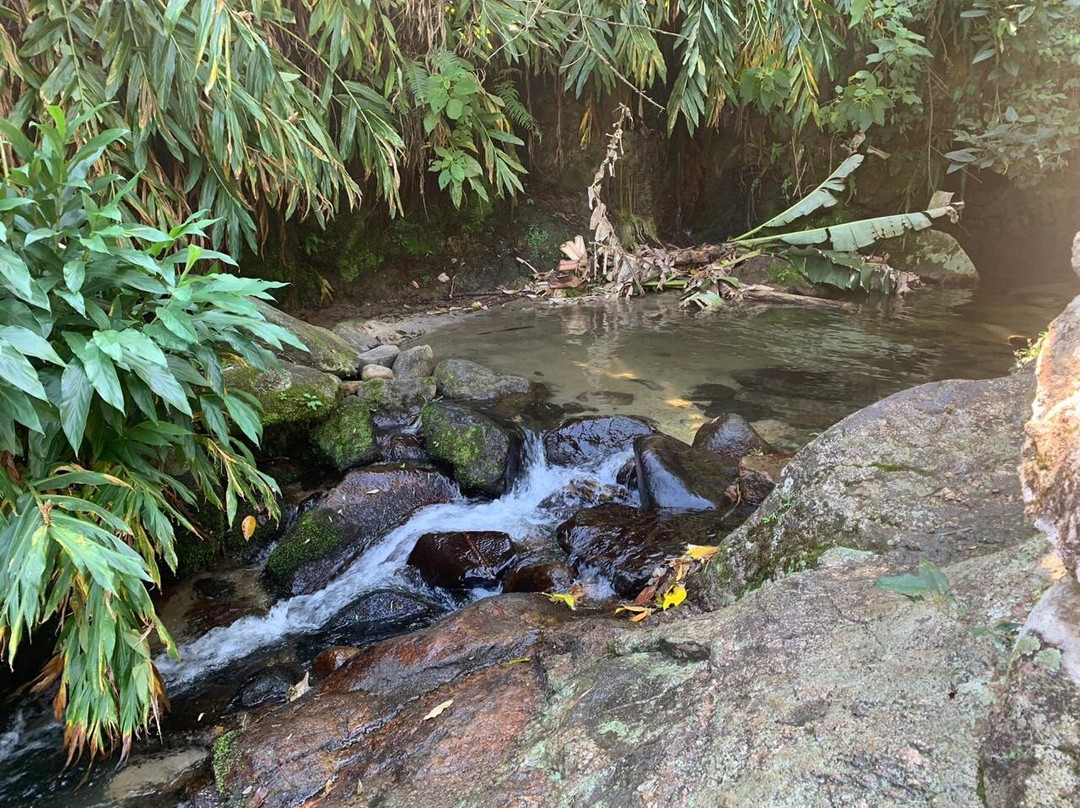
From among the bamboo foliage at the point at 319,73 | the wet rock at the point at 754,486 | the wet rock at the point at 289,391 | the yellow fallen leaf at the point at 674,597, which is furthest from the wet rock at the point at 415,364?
the yellow fallen leaf at the point at 674,597

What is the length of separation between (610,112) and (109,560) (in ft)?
→ 28.7

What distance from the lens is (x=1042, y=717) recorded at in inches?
40.3

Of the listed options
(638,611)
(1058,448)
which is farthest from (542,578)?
(1058,448)

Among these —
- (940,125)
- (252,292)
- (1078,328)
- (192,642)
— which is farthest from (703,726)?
(940,125)

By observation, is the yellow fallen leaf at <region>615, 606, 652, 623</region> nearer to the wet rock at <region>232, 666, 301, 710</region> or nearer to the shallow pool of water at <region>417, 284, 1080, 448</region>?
the wet rock at <region>232, 666, 301, 710</region>

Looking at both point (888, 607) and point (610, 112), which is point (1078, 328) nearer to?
point (888, 607)

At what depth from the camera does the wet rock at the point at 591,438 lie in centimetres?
496

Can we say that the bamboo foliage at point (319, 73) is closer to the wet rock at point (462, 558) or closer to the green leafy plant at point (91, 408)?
the green leafy plant at point (91, 408)

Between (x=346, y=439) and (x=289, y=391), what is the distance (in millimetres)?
478

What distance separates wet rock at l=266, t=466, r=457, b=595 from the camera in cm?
398

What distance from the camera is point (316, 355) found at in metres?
5.35

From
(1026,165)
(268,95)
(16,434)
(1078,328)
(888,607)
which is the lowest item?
(888,607)

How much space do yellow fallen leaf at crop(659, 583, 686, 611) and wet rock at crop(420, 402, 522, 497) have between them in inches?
77.2

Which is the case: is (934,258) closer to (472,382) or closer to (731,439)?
(731,439)
